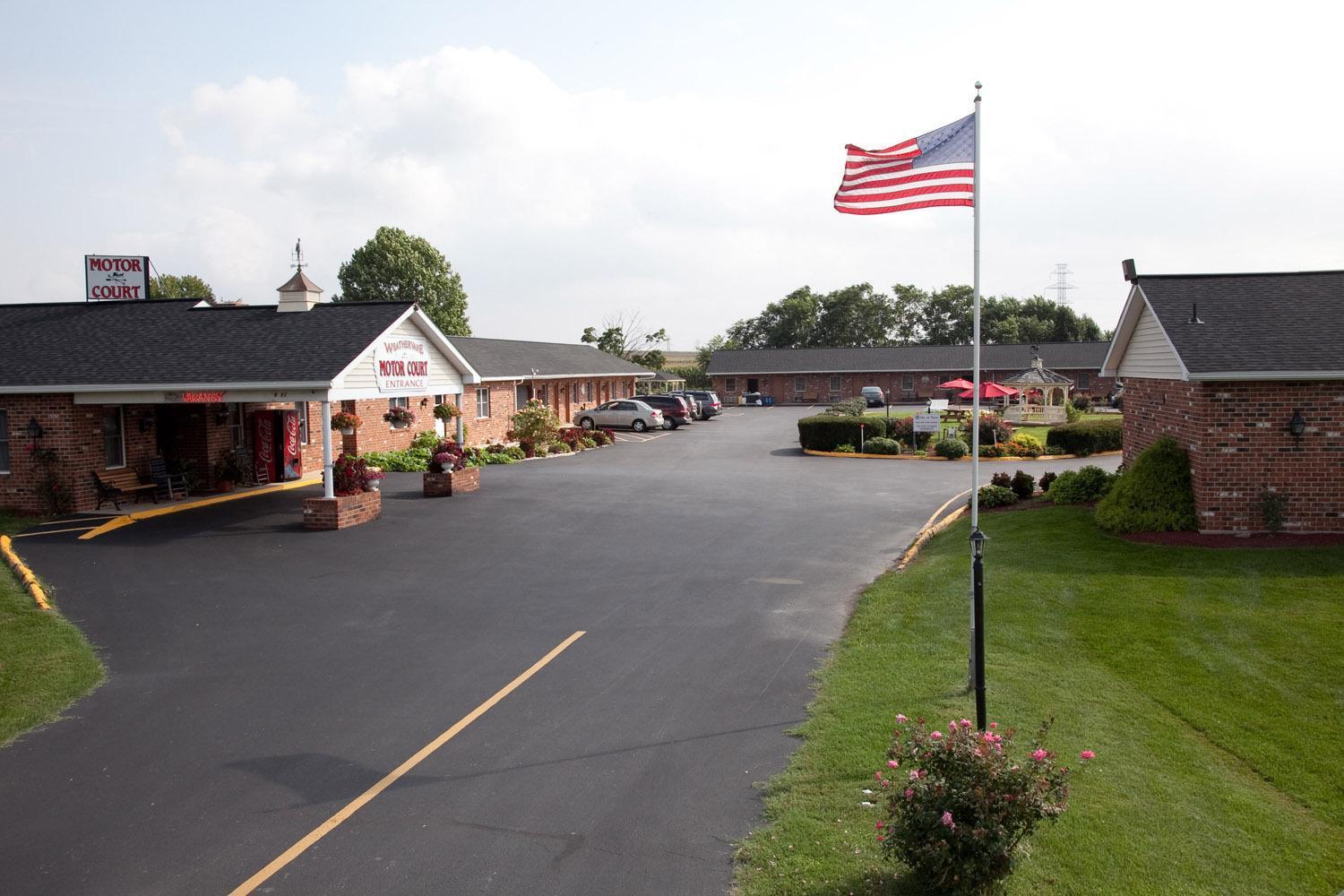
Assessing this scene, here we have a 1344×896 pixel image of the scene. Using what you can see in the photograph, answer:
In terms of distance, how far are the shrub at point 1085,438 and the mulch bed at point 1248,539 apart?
18.3 meters

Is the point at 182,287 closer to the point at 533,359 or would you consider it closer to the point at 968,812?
the point at 533,359

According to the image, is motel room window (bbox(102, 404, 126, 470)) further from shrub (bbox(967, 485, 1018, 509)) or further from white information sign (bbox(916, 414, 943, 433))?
white information sign (bbox(916, 414, 943, 433))

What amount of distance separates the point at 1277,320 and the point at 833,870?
14.3 metres

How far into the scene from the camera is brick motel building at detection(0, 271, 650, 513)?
19.0 m

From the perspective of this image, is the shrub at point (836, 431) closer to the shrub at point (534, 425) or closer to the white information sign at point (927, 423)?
the white information sign at point (927, 423)

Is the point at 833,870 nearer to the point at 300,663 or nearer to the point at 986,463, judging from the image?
the point at 300,663

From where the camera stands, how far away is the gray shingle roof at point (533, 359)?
37.5m

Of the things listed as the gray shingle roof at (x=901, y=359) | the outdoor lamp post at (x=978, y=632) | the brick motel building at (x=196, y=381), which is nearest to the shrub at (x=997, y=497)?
the outdoor lamp post at (x=978, y=632)

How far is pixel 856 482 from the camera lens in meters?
25.7

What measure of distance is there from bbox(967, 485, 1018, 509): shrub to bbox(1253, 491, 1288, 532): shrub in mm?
4825

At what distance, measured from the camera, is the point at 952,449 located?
103 ft

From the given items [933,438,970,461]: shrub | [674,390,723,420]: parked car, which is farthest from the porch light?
[674,390,723,420]: parked car

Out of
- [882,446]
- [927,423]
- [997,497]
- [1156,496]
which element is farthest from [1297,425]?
[882,446]

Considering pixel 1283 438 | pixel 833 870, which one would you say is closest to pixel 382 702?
pixel 833 870
